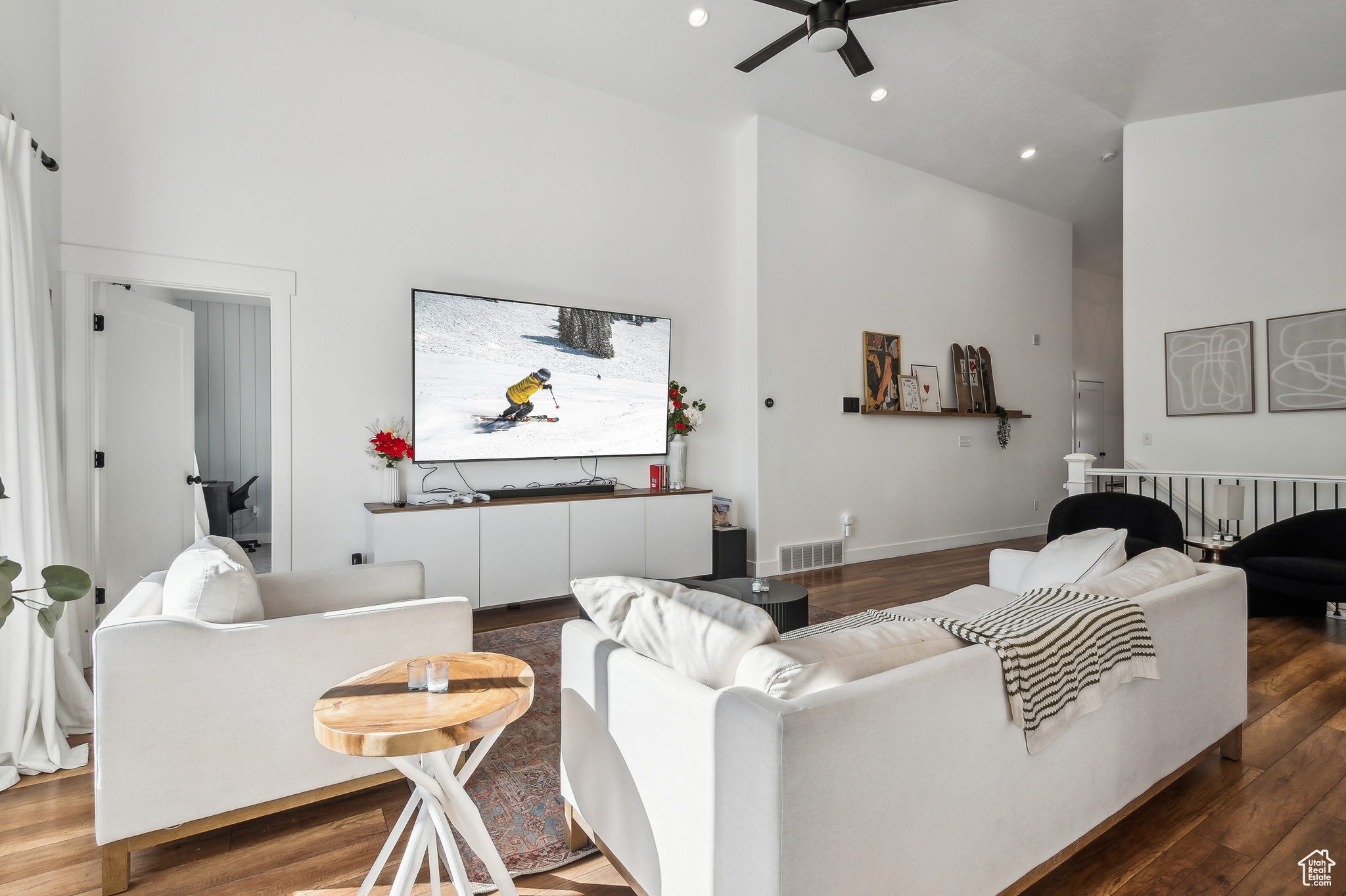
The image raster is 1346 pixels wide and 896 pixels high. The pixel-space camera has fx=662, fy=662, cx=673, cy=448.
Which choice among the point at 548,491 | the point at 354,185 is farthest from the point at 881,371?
the point at 354,185

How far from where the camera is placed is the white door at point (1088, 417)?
8.73 meters

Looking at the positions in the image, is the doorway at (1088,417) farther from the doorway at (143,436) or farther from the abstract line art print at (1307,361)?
the doorway at (143,436)

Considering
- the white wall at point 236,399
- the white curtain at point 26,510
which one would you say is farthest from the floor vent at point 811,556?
the white wall at point 236,399

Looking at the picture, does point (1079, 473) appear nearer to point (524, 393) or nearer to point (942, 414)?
point (942, 414)

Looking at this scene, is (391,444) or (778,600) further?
(391,444)

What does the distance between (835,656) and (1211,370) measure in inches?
228

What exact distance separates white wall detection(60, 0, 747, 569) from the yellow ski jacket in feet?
1.60

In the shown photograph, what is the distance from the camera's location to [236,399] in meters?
6.67

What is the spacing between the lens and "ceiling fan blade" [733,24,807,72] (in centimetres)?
357

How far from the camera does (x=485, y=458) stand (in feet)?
14.5

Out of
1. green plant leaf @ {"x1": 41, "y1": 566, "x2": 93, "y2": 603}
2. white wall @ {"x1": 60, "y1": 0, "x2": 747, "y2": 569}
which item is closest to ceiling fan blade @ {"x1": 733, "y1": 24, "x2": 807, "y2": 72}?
white wall @ {"x1": 60, "y1": 0, "x2": 747, "y2": 569}

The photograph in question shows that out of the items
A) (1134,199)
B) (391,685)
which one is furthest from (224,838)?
(1134,199)

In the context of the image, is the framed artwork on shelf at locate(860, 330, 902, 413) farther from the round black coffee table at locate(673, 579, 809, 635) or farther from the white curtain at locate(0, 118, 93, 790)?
the white curtain at locate(0, 118, 93, 790)

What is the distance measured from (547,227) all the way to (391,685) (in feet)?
12.6
